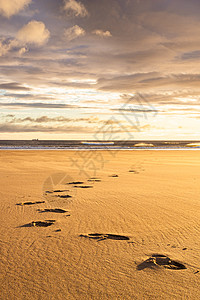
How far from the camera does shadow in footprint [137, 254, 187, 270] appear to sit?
2943 mm

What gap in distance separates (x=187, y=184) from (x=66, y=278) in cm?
596

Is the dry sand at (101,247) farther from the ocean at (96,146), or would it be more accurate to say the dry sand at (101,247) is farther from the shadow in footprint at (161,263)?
the ocean at (96,146)

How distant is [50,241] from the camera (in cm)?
363

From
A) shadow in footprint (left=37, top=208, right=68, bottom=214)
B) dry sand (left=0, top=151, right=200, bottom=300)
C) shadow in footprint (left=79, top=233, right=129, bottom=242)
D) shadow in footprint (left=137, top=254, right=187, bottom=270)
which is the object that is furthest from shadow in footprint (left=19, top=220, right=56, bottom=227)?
shadow in footprint (left=137, top=254, right=187, bottom=270)

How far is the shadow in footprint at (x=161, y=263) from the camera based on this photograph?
2943 millimetres

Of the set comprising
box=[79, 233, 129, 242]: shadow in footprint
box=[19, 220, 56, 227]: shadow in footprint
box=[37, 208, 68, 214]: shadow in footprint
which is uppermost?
box=[37, 208, 68, 214]: shadow in footprint

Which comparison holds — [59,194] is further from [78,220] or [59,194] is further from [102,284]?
[102,284]

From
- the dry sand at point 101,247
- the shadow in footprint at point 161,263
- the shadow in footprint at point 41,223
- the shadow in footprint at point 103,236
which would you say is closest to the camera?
the dry sand at point 101,247

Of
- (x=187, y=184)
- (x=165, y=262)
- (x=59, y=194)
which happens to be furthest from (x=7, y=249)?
(x=187, y=184)

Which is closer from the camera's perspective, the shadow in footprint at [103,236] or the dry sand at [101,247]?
the dry sand at [101,247]

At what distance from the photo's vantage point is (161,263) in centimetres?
303

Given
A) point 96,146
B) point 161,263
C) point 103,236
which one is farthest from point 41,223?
point 96,146

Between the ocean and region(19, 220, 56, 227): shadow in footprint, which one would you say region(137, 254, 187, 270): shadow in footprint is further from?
the ocean

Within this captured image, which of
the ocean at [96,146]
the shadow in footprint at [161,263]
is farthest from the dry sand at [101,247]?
the ocean at [96,146]
